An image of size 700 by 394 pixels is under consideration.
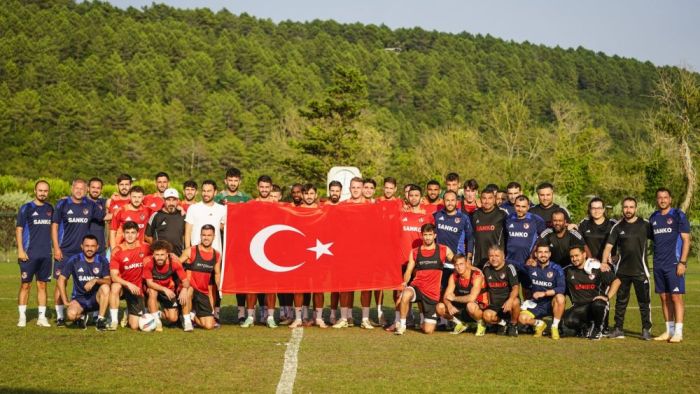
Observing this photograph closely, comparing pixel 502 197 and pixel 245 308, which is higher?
pixel 502 197

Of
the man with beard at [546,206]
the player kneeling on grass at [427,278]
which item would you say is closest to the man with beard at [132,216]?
the player kneeling on grass at [427,278]

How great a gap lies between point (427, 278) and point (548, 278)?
171 cm

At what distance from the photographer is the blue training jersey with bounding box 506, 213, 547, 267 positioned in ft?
40.9

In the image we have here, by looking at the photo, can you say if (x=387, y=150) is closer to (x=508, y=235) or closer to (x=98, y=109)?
(x=98, y=109)

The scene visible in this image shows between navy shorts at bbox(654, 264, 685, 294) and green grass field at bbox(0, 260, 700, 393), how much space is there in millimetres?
705

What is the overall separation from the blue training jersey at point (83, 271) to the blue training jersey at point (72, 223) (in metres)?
0.43

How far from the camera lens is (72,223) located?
12617 millimetres

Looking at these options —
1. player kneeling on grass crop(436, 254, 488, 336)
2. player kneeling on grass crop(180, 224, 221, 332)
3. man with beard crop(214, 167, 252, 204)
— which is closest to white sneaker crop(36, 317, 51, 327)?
player kneeling on grass crop(180, 224, 221, 332)

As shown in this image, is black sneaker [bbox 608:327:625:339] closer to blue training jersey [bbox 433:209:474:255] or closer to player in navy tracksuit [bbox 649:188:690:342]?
player in navy tracksuit [bbox 649:188:690:342]

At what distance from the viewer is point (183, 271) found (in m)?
12.3

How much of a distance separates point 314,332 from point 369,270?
1.44m

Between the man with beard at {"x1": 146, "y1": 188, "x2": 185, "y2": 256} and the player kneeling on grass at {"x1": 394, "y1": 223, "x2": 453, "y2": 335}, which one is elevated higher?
the man with beard at {"x1": 146, "y1": 188, "x2": 185, "y2": 256}

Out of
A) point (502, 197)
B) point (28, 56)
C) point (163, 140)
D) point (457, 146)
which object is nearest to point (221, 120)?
point (163, 140)

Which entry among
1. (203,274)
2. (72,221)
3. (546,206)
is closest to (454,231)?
(546,206)
